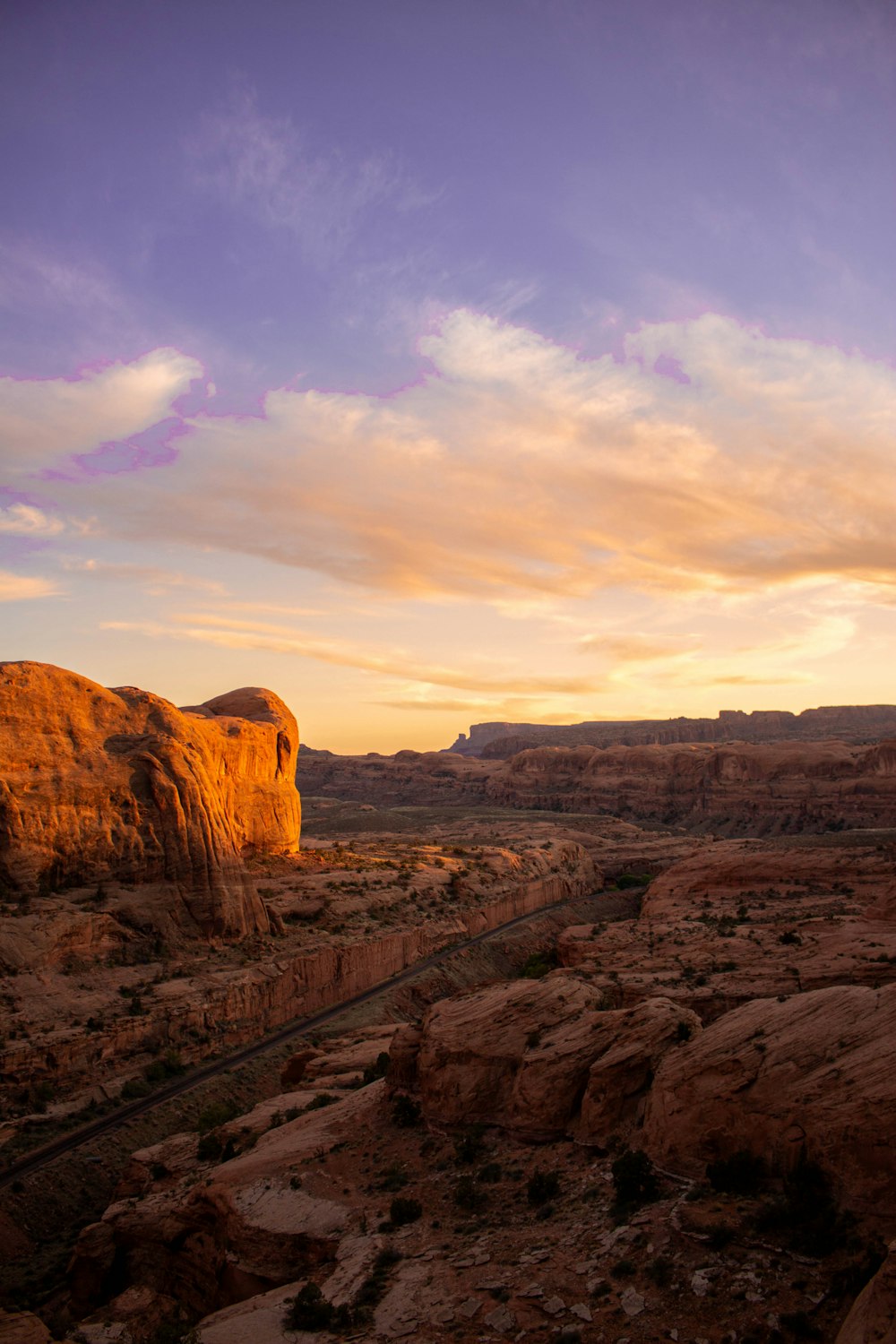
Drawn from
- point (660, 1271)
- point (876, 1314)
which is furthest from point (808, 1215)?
point (876, 1314)

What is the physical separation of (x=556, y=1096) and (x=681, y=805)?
4788 inches

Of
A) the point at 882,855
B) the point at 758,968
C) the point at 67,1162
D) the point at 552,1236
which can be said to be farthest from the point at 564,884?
the point at 552,1236

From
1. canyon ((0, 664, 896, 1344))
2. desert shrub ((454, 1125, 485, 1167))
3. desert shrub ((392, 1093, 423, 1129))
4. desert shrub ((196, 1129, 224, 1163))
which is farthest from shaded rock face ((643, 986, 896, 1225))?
desert shrub ((196, 1129, 224, 1163))

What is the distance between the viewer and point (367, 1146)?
2180 cm

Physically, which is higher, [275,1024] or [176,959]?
[176,959]

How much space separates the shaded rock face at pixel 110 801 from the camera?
117 ft

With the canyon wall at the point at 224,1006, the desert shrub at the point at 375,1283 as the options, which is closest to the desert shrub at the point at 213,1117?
the canyon wall at the point at 224,1006

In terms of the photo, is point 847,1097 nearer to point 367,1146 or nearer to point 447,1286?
point 447,1286

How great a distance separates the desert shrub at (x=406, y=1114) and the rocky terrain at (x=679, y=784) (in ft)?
309

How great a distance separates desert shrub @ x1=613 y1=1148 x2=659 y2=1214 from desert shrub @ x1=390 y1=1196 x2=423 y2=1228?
473 cm

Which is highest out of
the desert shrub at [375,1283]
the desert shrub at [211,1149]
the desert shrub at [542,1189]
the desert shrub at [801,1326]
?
the desert shrub at [801,1326]

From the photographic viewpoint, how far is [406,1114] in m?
22.6

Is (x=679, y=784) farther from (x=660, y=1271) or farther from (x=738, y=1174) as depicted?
(x=660, y=1271)

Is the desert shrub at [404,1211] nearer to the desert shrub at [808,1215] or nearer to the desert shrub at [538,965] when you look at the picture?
the desert shrub at [808,1215]
